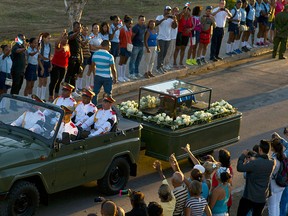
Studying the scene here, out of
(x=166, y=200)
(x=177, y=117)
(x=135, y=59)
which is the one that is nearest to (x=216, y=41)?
(x=135, y=59)

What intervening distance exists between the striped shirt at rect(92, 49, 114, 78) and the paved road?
2219 mm

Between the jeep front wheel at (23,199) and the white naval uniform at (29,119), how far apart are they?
1137mm

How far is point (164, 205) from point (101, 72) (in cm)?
736

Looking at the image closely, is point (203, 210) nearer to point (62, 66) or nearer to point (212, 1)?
point (62, 66)

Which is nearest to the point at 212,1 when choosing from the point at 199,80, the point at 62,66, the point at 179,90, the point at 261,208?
the point at 199,80

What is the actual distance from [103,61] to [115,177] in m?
4.14

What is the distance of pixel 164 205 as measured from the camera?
9.54 meters

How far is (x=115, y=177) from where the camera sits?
42.0 ft

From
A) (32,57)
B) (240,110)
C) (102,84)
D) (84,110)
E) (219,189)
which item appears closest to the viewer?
(219,189)

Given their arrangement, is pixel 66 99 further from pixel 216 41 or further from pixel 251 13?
pixel 251 13

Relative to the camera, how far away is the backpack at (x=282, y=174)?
1152cm

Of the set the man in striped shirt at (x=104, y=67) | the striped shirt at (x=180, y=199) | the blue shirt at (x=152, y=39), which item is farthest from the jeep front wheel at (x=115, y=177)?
the blue shirt at (x=152, y=39)

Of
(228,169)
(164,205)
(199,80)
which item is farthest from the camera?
(199,80)

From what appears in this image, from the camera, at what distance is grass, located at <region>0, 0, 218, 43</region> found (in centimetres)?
2778
